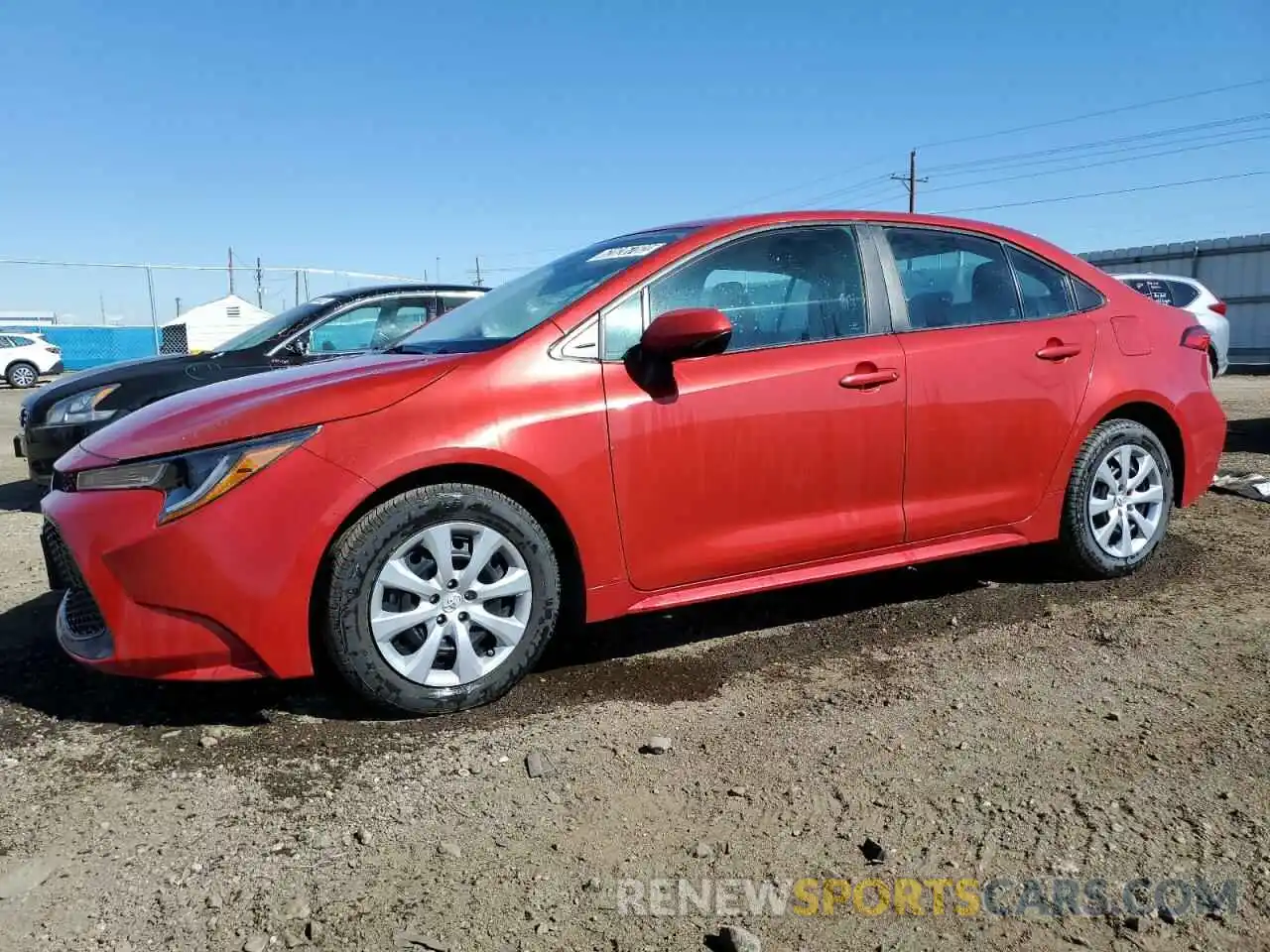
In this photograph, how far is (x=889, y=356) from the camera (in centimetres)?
356

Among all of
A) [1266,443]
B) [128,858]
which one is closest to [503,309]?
[128,858]

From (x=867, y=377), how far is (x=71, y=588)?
2.71 metres

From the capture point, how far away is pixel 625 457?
3.11 metres

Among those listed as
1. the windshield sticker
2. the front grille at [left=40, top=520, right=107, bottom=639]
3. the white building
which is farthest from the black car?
the white building

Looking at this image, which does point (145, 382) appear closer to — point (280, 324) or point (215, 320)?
point (280, 324)

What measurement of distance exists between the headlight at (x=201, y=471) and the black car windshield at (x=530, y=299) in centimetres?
73

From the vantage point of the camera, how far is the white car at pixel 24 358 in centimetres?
2458

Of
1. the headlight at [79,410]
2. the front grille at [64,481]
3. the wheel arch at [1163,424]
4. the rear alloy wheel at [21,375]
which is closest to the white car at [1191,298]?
the wheel arch at [1163,424]

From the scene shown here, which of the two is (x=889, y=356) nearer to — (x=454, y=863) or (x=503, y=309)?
(x=503, y=309)

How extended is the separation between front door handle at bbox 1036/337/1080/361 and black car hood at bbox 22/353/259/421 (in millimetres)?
4866

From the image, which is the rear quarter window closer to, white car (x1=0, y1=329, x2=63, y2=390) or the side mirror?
the side mirror

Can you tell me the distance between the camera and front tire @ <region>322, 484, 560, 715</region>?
9.23 ft

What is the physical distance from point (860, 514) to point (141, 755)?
2.44 m

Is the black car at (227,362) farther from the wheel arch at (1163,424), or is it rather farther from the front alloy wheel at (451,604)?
the wheel arch at (1163,424)
